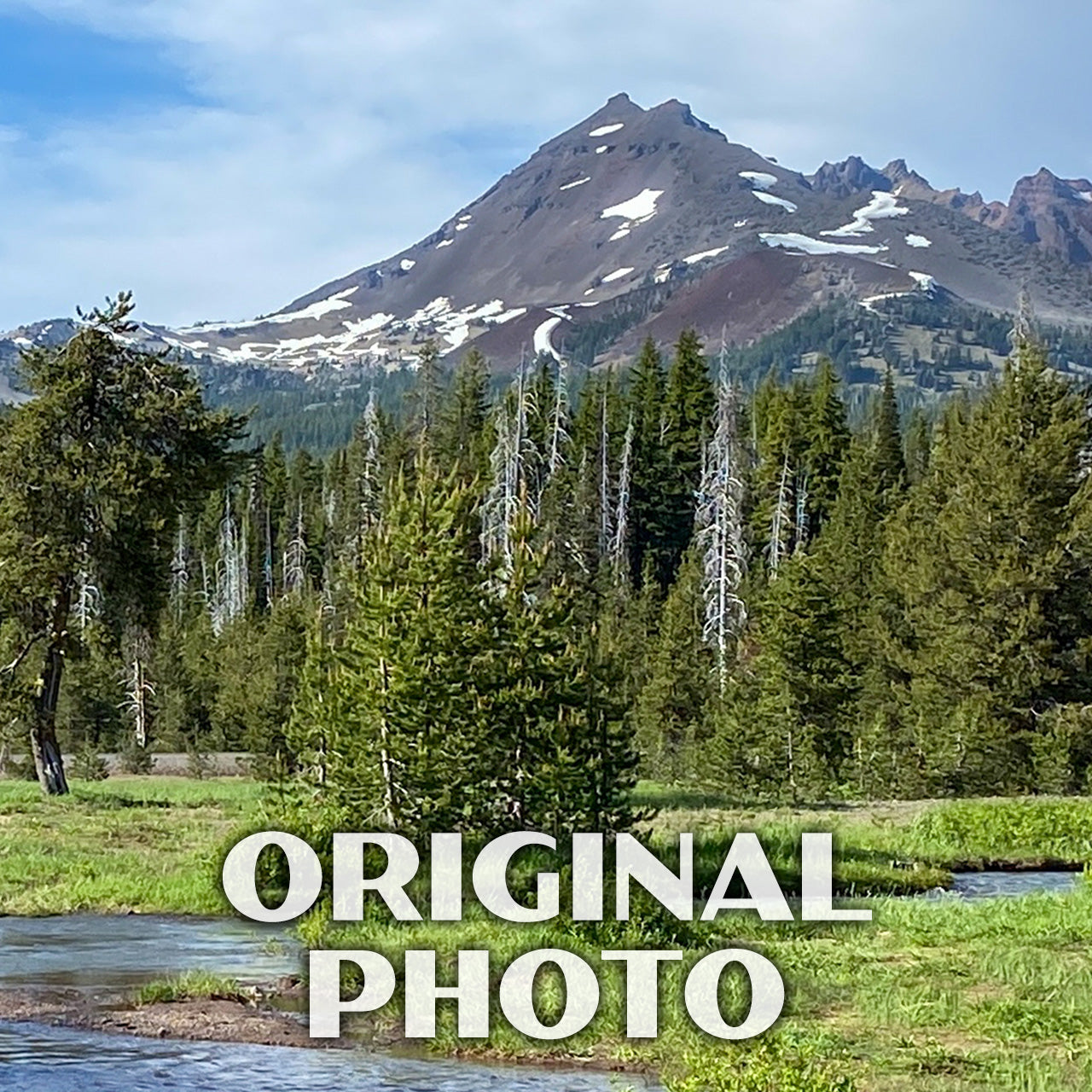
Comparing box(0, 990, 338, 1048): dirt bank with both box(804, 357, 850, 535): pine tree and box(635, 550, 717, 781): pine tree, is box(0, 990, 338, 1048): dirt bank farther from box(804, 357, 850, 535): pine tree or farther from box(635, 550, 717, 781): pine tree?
box(804, 357, 850, 535): pine tree

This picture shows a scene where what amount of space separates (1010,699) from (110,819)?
26.3 m

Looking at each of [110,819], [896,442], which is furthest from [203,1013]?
[896,442]

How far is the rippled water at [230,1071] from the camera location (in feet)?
39.0

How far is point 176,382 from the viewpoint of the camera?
3441cm

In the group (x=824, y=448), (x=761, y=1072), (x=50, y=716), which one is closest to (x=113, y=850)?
(x=50, y=716)

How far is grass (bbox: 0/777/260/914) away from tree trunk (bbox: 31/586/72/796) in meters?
0.47

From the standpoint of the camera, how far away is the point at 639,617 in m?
69.0

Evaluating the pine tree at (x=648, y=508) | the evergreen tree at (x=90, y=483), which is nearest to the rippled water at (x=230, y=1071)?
the evergreen tree at (x=90, y=483)

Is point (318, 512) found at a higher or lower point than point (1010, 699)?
higher

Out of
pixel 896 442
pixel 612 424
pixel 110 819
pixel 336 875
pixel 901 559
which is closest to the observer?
pixel 336 875

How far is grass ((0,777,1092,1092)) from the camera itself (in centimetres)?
1220

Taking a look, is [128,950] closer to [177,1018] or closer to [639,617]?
[177,1018]

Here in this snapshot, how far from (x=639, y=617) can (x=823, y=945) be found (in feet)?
169

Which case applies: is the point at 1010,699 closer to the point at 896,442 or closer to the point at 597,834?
the point at 597,834
